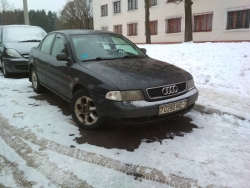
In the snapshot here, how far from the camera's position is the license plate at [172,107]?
10.1 ft

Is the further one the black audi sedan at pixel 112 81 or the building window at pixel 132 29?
the building window at pixel 132 29

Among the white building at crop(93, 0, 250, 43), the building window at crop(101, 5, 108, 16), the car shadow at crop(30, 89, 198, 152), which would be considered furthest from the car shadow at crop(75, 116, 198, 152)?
the building window at crop(101, 5, 108, 16)

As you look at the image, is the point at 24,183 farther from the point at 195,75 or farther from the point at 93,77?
the point at 195,75

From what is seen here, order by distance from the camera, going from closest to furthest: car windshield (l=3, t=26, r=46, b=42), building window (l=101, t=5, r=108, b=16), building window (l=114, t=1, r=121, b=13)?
car windshield (l=3, t=26, r=46, b=42)
building window (l=114, t=1, r=121, b=13)
building window (l=101, t=5, r=108, b=16)

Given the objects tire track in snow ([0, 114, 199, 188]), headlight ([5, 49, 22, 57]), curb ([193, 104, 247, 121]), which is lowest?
tire track in snow ([0, 114, 199, 188])

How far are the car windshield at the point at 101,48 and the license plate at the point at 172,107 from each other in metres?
1.45

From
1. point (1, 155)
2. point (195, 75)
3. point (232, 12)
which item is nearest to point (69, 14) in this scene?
point (232, 12)

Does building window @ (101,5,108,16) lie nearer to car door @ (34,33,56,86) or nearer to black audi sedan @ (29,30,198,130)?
car door @ (34,33,56,86)

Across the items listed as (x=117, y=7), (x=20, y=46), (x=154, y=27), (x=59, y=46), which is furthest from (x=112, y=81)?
(x=117, y=7)

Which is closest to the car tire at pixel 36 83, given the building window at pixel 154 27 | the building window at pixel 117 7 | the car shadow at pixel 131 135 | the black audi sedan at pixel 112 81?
the black audi sedan at pixel 112 81

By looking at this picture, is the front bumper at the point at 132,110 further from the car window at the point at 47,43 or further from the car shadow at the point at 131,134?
the car window at the point at 47,43

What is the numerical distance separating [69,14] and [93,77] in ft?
164

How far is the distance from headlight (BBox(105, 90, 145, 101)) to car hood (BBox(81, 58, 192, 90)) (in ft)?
0.22

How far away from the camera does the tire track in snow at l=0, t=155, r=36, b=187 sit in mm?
2281
